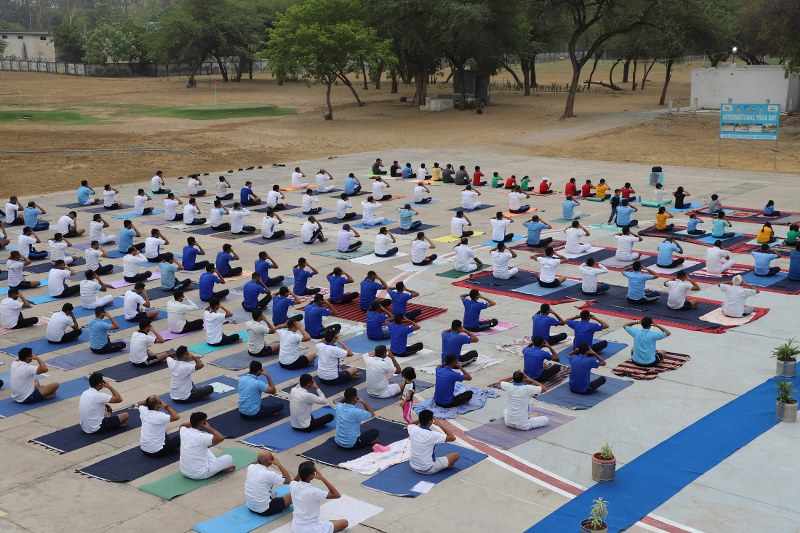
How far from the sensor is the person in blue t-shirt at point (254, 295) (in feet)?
67.4

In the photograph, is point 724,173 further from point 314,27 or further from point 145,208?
point 314,27

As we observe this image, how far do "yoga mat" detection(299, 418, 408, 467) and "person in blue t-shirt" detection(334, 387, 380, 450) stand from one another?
0.32 feet

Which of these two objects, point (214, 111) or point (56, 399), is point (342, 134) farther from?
point (56, 399)

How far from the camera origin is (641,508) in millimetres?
11578

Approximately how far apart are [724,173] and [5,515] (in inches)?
1329

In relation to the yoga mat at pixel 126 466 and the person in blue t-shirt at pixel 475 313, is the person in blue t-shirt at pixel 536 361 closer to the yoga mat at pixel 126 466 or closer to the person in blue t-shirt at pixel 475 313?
the person in blue t-shirt at pixel 475 313

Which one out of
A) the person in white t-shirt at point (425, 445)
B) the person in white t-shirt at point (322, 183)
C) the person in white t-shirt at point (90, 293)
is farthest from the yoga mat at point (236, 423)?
the person in white t-shirt at point (322, 183)

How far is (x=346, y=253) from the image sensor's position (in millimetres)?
26141

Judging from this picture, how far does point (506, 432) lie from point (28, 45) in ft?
436

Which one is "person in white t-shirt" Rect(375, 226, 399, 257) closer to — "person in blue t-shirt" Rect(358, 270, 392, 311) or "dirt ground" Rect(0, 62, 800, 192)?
"person in blue t-shirt" Rect(358, 270, 392, 311)

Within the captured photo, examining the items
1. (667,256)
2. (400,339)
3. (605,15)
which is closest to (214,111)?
(605,15)

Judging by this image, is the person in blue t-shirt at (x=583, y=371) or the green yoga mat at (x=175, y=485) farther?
the person in blue t-shirt at (x=583, y=371)

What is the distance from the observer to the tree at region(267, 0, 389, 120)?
187 feet

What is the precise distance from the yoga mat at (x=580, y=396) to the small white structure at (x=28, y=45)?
5065 inches
